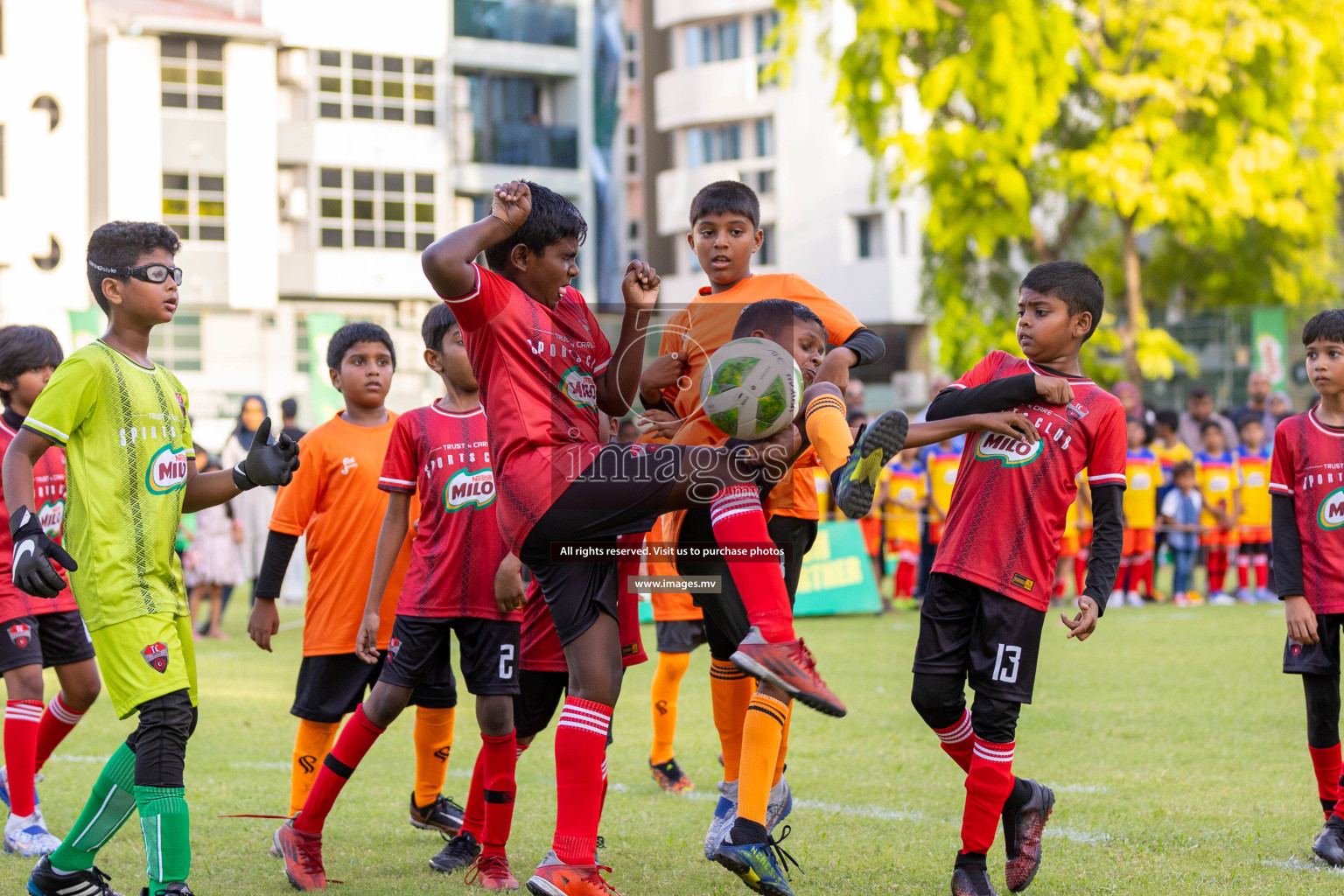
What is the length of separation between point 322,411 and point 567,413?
817 inches

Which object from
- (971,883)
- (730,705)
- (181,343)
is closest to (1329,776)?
(971,883)

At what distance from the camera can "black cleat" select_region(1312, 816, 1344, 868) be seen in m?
5.06

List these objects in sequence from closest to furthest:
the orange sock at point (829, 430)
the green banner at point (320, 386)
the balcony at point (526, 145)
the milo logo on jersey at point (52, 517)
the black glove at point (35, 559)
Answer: the black glove at point (35, 559) → the orange sock at point (829, 430) → the milo logo on jersey at point (52, 517) → the green banner at point (320, 386) → the balcony at point (526, 145)

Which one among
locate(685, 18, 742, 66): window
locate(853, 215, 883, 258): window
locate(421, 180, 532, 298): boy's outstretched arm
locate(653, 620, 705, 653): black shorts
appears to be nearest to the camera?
locate(421, 180, 532, 298): boy's outstretched arm

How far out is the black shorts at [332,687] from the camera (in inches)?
223

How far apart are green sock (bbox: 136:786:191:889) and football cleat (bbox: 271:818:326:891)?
0.75m

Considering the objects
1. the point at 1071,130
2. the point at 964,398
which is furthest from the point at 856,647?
the point at 1071,130

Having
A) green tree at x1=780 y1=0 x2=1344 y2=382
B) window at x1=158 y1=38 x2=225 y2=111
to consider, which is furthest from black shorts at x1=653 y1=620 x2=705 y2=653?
window at x1=158 y1=38 x2=225 y2=111

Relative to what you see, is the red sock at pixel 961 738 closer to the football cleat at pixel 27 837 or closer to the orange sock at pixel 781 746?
the orange sock at pixel 781 746

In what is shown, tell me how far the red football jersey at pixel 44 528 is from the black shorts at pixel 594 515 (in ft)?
8.08

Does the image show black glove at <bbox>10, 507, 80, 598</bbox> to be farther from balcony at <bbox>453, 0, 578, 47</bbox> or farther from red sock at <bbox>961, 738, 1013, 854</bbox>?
balcony at <bbox>453, 0, 578, 47</bbox>

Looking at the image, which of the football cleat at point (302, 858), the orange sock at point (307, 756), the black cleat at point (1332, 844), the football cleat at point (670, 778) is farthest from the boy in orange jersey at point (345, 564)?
the black cleat at point (1332, 844)

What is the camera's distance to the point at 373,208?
125 ft

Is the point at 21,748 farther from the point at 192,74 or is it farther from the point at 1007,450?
the point at 192,74
